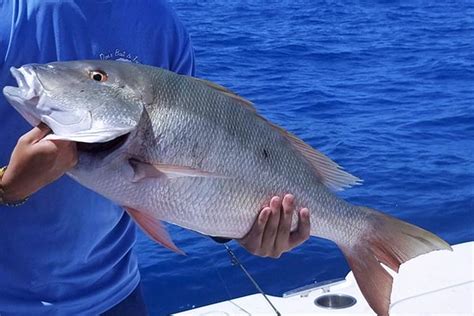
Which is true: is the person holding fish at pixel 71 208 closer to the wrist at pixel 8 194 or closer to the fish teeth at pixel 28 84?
the wrist at pixel 8 194

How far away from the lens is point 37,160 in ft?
5.38

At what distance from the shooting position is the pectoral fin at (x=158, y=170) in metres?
1.71

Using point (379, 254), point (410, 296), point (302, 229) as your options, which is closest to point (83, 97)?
point (302, 229)

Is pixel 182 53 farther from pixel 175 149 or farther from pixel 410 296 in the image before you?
pixel 410 296

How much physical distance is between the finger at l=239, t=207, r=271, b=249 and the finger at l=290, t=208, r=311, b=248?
10 cm

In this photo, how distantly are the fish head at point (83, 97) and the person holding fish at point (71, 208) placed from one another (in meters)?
0.15

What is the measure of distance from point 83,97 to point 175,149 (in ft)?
0.73

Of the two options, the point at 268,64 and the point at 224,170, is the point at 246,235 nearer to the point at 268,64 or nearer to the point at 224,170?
the point at 224,170

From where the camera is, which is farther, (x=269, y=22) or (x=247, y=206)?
(x=269, y=22)

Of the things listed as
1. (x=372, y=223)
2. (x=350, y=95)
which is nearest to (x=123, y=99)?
(x=372, y=223)

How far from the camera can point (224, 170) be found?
1.84 metres

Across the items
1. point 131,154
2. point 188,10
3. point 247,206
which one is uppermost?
point 131,154

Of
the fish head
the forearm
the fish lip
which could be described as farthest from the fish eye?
the forearm

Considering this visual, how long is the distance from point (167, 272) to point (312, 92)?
18.7 feet
